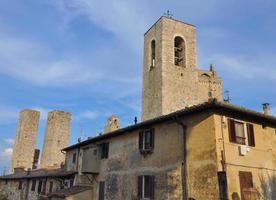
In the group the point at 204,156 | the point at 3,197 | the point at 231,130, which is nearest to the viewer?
the point at 204,156

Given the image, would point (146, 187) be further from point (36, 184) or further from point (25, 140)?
point (25, 140)

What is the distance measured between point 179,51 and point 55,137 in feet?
66.5

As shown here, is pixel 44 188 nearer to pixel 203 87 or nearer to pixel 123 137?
pixel 123 137

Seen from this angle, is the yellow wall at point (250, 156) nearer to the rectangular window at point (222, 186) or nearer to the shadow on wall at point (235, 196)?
the shadow on wall at point (235, 196)

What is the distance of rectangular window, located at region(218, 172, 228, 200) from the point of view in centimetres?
1184

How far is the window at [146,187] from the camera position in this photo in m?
15.6

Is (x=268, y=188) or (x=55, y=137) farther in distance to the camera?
(x=55, y=137)

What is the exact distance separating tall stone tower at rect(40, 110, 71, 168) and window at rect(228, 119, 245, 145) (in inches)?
1223

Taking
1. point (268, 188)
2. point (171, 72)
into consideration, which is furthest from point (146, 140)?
point (171, 72)

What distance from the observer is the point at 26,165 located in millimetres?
41438

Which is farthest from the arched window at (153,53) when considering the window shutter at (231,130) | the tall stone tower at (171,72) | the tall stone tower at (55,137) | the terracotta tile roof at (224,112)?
the window shutter at (231,130)

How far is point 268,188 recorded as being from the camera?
1364 centimetres

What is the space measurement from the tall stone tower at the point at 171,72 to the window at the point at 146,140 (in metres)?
15.4

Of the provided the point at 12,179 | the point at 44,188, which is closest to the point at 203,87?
the point at 44,188
